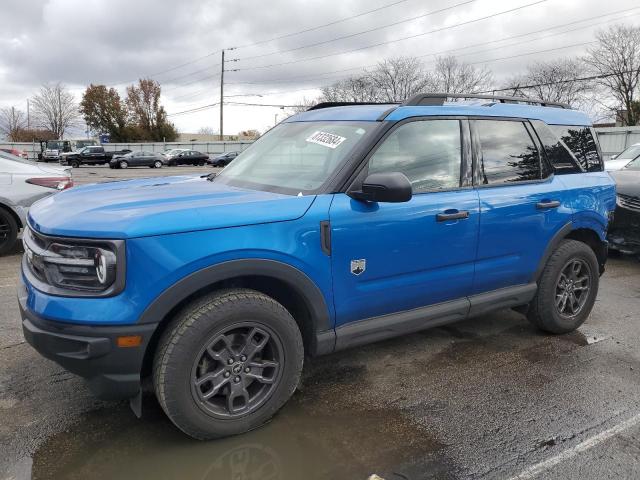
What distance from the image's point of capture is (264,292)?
2.95 meters

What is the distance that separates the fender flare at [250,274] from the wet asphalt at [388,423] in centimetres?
56

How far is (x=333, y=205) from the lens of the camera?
2963mm

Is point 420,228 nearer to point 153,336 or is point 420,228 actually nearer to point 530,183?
point 530,183

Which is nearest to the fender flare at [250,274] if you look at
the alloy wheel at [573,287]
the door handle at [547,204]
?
the door handle at [547,204]

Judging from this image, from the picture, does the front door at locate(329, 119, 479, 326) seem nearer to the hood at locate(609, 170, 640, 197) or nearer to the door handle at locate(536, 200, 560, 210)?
the door handle at locate(536, 200, 560, 210)

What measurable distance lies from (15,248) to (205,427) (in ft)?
20.5

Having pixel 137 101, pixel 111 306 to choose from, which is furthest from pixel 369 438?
pixel 137 101

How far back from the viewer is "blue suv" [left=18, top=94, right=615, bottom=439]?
2.47m

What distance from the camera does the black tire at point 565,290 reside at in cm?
416

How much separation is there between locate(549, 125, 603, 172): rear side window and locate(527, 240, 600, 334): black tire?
0.70 meters

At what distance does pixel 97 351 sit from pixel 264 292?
0.93 meters

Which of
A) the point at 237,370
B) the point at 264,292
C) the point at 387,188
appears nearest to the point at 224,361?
the point at 237,370

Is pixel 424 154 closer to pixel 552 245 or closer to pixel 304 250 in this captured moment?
pixel 304 250

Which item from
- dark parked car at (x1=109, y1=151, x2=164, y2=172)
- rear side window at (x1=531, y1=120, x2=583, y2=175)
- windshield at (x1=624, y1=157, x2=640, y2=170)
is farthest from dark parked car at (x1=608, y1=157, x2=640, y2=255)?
dark parked car at (x1=109, y1=151, x2=164, y2=172)
